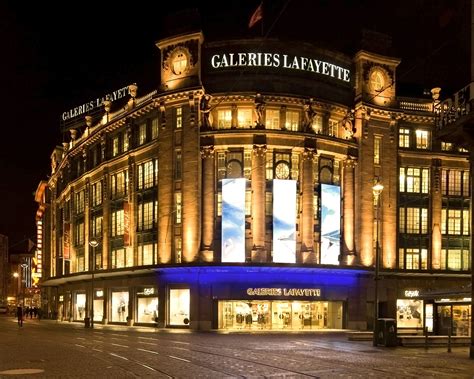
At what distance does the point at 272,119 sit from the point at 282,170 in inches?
162

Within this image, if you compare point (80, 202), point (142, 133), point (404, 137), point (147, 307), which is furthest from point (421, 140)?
point (80, 202)

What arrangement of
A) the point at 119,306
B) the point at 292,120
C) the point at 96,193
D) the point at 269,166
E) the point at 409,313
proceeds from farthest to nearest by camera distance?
the point at 96,193 < the point at 119,306 < the point at 409,313 < the point at 292,120 < the point at 269,166

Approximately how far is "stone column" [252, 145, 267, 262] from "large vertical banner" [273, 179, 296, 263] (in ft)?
3.04

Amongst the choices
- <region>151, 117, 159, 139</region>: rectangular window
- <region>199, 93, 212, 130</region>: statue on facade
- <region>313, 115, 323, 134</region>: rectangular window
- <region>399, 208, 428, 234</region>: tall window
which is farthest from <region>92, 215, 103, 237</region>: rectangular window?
<region>399, 208, 428, 234</region>: tall window

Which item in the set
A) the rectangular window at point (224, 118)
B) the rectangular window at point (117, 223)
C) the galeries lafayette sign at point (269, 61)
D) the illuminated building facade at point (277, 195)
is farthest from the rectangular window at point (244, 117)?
the rectangular window at point (117, 223)

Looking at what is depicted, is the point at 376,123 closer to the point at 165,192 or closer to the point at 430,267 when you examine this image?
the point at 430,267

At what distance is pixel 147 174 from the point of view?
2334 inches

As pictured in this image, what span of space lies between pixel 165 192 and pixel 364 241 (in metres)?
16.8

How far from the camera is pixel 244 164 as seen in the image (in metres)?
54.2

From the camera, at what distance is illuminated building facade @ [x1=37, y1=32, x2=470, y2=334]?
176ft

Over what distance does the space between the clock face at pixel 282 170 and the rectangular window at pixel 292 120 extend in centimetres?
A: 289

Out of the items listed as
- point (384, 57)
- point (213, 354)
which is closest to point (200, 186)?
point (384, 57)

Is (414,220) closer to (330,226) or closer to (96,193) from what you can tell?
(330,226)

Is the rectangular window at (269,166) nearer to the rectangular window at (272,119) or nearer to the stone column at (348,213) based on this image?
the rectangular window at (272,119)
